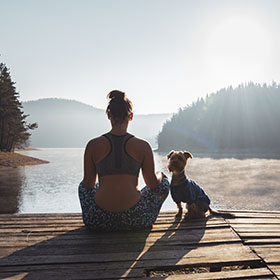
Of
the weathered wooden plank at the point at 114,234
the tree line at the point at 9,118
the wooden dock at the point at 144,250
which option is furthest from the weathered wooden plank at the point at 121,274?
the tree line at the point at 9,118

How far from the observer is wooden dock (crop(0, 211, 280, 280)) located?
2.41 m

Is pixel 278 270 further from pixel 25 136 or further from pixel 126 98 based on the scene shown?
pixel 25 136

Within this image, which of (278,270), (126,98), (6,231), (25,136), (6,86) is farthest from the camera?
(25,136)

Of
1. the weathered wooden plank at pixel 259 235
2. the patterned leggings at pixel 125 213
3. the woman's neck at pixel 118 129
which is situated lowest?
the weathered wooden plank at pixel 259 235

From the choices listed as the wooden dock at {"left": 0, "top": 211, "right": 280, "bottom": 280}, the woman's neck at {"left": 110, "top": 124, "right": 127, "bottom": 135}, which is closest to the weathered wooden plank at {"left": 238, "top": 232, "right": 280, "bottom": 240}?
the wooden dock at {"left": 0, "top": 211, "right": 280, "bottom": 280}

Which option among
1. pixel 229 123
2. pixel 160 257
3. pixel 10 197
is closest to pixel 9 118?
pixel 10 197

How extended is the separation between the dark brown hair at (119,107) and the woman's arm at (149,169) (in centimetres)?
50

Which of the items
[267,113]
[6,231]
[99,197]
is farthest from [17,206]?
[267,113]

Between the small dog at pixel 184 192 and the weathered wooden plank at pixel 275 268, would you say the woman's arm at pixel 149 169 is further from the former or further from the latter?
the weathered wooden plank at pixel 275 268

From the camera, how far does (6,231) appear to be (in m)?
3.69

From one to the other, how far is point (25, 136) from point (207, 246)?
36.7 m

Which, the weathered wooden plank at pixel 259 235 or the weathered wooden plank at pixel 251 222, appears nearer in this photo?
the weathered wooden plank at pixel 259 235

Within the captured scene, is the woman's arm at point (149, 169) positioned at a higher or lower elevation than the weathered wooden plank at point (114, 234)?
higher

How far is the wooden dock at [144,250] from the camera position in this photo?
2.41 metres
